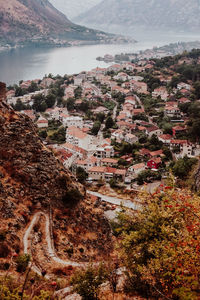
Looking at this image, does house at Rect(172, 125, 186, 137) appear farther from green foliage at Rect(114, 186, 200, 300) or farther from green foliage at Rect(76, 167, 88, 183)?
green foliage at Rect(114, 186, 200, 300)

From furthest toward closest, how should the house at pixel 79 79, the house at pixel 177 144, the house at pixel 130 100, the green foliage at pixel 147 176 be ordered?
the house at pixel 79 79 → the house at pixel 130 100 → the house at pixel 177 144 → the green foliage at pixel 147 176

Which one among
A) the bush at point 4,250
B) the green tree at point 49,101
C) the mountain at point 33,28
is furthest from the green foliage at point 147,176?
the mountain at point 33,28

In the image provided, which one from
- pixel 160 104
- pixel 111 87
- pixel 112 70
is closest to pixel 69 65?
pixel 112 70

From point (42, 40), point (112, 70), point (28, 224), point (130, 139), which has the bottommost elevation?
point (130, 139)

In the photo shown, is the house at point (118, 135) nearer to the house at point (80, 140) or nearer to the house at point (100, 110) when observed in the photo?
the house at point (80, 140)

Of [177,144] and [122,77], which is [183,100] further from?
[122,77]

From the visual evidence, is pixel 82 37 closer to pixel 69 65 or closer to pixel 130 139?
pixel 69 65
